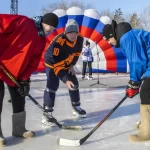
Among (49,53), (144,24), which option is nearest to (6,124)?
(49,53)

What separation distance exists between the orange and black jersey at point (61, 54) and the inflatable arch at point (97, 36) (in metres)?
6.97

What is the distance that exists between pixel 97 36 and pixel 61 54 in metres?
7.75

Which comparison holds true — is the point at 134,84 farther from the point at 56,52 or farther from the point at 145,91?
the point at 56,52

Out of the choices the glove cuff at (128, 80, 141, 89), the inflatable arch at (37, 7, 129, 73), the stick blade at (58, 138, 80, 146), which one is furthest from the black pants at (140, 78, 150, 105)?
the inflatable arch at (37, 7, 129, 73)

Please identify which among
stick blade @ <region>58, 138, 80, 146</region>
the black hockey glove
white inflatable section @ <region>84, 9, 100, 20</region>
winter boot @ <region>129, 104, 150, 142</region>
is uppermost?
white inflatable section @ <region>84, 9, 100, 20</region>

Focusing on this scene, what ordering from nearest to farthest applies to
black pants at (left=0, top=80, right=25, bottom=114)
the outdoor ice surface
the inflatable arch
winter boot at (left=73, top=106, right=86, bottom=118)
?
the outdoor ice surface < black pants at (left=0, top=80, right=25, bottom=114) < winter boot at (left=73, top=106, right=86, bottom=118) < the inflatable arch

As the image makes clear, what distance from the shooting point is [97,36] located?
1167 centimetres

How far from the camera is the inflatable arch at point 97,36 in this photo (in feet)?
37.5

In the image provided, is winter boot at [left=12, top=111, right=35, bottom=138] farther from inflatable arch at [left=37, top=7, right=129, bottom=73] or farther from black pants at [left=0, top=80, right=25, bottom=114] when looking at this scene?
inflatable arch at [left=37, top=7, right=129, bottom=73]

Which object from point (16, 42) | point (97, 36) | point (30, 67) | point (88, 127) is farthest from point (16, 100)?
point (97, 36)

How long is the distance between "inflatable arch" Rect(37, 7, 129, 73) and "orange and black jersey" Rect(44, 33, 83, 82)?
6.97m

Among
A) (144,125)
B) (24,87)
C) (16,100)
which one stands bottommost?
(144,125)

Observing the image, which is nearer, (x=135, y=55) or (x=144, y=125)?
(x=135, y=55)

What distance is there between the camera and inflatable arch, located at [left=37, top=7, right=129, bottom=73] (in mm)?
11422
